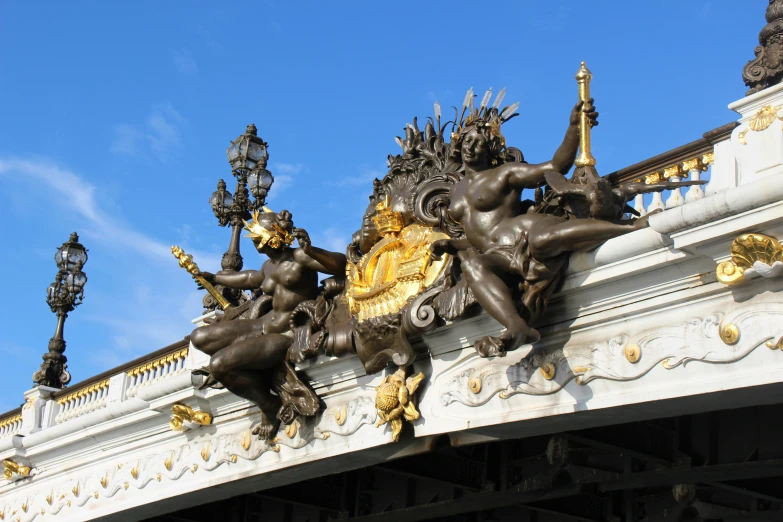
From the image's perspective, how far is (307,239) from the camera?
15766 millimetres

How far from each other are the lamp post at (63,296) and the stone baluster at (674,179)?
14.4 meters

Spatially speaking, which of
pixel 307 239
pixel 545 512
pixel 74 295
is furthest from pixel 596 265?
pixel 74 295

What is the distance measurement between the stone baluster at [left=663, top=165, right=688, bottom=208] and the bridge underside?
3383mm

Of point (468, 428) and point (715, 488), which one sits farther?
point (715, 488)

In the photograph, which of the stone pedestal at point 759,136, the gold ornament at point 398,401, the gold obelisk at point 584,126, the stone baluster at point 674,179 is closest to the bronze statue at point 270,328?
the gold ornament at point 398,401

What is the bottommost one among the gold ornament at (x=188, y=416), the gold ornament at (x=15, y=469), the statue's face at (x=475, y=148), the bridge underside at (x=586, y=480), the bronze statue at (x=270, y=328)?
the bridge underside at (x=586, y=480)

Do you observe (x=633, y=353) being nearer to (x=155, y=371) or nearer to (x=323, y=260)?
(x=323, y=260)

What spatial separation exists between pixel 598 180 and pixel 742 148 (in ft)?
4.95

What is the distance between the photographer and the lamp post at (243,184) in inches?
734

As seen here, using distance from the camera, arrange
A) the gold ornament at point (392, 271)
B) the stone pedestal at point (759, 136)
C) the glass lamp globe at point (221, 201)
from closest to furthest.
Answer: the stone pedestal at point (759, 136)
the gold ornament at point (392, 271)
the glass lamp globe at point (221, 201)

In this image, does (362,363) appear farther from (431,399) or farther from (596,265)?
(596,265)

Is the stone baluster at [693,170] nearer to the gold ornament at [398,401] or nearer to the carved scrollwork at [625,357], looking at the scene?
the carved scrollwork at [625,357]

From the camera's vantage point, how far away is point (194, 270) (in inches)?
706

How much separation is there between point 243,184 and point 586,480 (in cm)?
738
